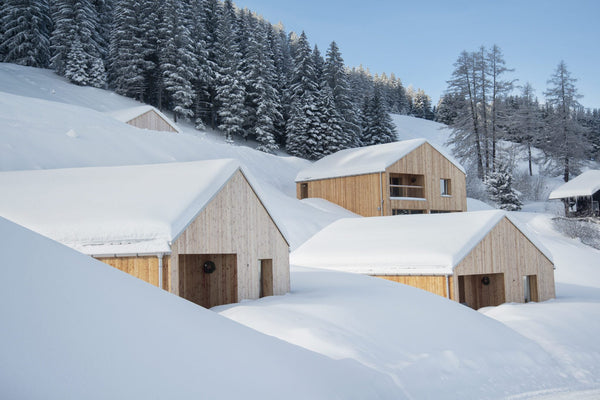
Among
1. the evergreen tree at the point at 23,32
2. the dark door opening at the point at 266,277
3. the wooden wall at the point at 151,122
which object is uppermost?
the evergreen tree at the point at 23,32

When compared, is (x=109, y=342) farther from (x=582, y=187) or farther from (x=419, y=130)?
(x=419, y=130)

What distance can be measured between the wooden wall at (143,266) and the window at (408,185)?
2418cm

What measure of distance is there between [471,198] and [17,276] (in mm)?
41291

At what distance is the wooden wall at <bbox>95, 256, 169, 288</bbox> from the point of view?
11359 millimetres

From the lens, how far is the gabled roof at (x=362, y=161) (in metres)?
32.5

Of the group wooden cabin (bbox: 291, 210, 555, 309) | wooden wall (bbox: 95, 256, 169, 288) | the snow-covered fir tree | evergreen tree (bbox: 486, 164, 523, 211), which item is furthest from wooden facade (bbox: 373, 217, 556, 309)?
the snow-covered fir tree

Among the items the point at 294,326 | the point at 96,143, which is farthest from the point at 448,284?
the point at 96,143

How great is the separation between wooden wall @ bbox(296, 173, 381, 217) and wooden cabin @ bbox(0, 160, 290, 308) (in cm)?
1776

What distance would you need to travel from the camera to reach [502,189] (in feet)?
133

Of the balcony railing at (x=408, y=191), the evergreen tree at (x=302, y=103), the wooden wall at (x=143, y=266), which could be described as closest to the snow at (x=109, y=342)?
the wooden wall at (x=143, y=266)

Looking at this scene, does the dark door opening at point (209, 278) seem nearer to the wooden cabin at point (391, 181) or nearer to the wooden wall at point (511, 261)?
the wooden wall at point (511, 261)

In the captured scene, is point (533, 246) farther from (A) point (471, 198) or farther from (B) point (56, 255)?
(A) point (471, 198)

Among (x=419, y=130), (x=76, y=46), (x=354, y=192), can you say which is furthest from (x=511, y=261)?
(x=419, y=130)

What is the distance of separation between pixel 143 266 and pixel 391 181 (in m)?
25.5
